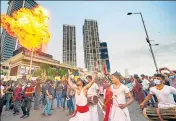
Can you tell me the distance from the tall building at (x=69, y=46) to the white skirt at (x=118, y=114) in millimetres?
170489

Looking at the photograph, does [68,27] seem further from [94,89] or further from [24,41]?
[94,89]

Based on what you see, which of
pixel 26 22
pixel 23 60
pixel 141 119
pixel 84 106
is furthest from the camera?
pixel 23 60

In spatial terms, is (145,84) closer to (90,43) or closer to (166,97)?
(166,97)

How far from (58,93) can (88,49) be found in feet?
528

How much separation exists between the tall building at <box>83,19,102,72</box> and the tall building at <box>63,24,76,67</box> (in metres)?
12.1

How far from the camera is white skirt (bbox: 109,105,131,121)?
4438 millimetres

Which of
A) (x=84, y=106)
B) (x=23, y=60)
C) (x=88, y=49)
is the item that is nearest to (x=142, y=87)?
(x=84, y=106)

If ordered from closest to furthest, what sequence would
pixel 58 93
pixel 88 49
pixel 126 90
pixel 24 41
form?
pixel 126 90, pixel 58 93, pixel 24 41, pixel 88 49

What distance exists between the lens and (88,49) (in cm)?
17212

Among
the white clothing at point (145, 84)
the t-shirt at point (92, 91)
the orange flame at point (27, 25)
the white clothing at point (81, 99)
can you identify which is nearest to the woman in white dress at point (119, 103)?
→ the white clothing at point (81, 99)

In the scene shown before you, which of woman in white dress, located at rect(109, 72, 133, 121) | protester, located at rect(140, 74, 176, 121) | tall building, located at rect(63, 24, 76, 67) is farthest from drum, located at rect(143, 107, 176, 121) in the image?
tall building, located at rect(63, 24, 76, 67)

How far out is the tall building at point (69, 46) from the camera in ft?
Result: 578

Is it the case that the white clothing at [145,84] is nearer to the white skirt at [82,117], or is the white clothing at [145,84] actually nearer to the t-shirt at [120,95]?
the t-shirt at [120,95]

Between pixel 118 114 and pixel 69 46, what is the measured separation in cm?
17376
